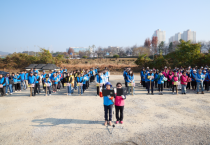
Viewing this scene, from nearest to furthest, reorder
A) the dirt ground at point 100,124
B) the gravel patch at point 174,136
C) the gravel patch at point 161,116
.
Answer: the gravel patch at point 174,136
the dirt ground at point 100,124
the gravel patch at point 161,116

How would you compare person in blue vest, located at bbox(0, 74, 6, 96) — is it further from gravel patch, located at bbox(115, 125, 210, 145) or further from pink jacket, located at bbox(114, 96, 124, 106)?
gravel patch, located at bbox(115, 125, 210, 145)

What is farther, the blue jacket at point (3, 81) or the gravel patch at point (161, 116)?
the blue jacket at point (3, 81)

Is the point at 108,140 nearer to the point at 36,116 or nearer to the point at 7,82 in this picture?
the point at 36,116

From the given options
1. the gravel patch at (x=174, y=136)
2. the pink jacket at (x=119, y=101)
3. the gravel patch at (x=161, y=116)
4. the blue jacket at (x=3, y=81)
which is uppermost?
the blue jacket at (x=3, y=81)

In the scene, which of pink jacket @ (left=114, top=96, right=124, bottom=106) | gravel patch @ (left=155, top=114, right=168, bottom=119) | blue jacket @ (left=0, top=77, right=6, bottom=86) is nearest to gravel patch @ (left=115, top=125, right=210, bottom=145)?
gravel patch @ (left=155, top=114, right=168, bottom=119)

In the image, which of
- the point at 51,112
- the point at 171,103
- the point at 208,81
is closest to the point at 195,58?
the point at 208,81

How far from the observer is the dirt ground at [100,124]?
4.96 m

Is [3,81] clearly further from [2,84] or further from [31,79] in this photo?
[31,79]

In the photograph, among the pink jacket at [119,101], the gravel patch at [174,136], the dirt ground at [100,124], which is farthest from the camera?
the pink jacket at [119,101]

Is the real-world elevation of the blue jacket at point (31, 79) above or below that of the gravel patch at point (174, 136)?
above

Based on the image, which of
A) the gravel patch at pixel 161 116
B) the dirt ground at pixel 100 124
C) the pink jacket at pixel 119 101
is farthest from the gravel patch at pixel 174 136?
the pink jacket at pixel 119 101

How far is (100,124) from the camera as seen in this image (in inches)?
241

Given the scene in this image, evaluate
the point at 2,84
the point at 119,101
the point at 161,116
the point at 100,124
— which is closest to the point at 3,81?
the point at 2,84

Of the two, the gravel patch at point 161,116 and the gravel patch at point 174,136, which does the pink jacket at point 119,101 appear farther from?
the gravel patch at point 161,116
